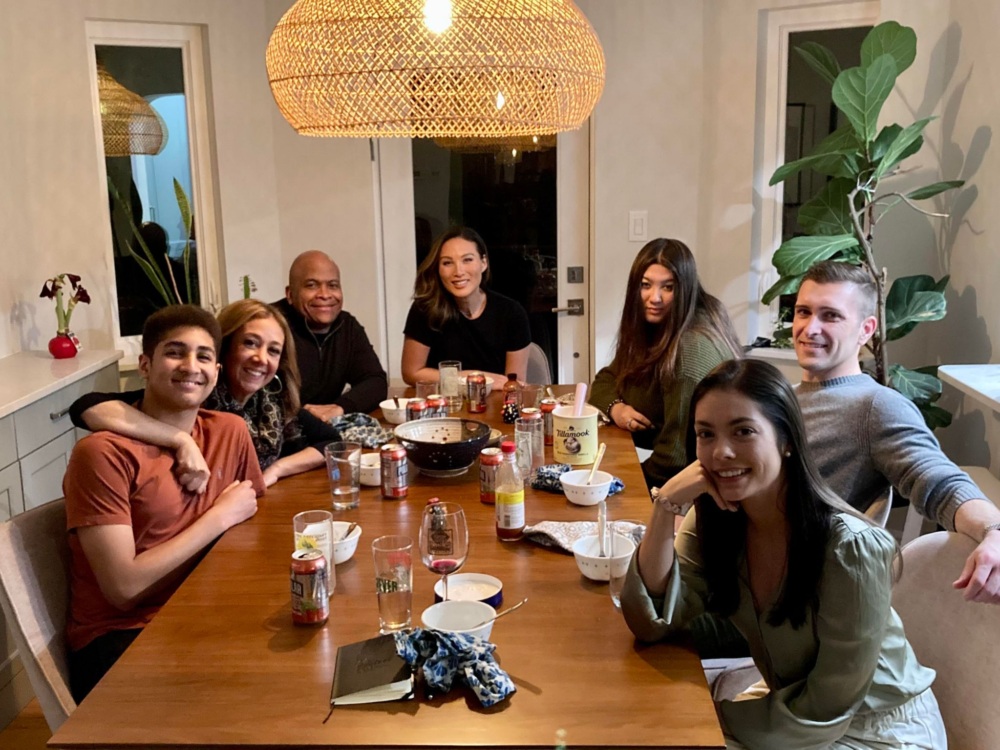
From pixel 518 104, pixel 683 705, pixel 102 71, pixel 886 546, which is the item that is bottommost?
pixel 683 705

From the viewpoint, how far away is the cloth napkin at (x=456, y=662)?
1263mm

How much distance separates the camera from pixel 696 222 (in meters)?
4.10

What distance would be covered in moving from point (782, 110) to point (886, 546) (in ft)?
9.81

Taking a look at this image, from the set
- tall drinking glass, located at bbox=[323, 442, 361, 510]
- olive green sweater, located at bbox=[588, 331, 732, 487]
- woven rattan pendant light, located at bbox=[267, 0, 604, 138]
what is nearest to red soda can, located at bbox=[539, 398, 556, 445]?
olive green sweater, located at bbox=[588, 331, 732, 487]

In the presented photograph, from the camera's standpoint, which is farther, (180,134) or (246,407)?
(180,134)

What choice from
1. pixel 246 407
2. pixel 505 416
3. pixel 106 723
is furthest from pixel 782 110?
pixel 106 723

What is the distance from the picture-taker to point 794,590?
1452 mm

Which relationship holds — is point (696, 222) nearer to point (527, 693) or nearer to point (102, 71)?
point (102, 71)

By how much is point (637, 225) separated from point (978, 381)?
1873mm

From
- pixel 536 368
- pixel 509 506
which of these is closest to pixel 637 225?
pixel 536 368

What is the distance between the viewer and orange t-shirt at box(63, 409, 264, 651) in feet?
5.57

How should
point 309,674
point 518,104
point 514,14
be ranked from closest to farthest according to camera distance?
1. point 309,674
2. point 514,14
3. point 518,104

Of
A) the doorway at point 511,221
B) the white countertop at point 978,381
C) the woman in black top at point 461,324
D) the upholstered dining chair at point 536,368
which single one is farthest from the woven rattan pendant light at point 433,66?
the doorway at point 511,221

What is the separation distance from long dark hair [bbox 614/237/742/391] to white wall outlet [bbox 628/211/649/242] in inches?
54.6
